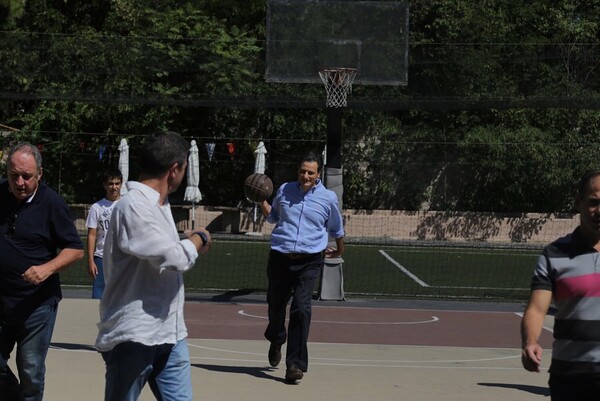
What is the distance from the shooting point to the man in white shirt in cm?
491

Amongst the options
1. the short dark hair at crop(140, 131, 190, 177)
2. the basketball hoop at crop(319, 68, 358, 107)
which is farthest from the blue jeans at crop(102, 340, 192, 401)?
the basketball hoop at crop(319, 68, 358, 107)

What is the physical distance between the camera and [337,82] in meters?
16.3

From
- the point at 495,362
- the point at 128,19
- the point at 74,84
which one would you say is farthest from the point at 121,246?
the point at 128,19

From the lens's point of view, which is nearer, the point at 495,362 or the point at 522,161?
the point at 495,362

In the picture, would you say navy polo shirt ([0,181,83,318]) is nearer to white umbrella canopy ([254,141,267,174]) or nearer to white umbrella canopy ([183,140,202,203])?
white umbrella canopy ([183,140,202,203])

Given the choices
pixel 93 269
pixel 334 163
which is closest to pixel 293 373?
pixel 93 269

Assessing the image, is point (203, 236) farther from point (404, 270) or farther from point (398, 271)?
point (404, 270)

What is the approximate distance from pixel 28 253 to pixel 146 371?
1.72m

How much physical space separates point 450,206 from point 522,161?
287cm

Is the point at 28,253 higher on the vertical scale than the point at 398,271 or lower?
higher

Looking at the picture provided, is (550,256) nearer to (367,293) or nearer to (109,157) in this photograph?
(367,293)

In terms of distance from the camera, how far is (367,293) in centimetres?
1734

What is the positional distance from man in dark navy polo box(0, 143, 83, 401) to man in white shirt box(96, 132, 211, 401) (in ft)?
4.60

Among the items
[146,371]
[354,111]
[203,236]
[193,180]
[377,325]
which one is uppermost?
[354,111]
